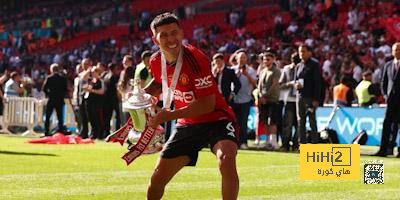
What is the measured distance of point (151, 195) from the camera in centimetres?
747

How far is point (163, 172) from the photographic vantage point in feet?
24.3

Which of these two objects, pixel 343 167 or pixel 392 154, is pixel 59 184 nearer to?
pixel 343 167

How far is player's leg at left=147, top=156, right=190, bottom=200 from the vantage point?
7398mm

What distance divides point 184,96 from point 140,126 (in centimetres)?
43

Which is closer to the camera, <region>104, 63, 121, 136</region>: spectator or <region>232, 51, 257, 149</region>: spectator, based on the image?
<region>232, 51, 257, 149</region>: spectator

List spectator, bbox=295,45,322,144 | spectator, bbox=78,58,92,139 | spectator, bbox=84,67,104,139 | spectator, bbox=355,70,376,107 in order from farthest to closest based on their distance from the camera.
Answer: spectator, bbox=78,58,92,139 → spectator, bbox=84,67,104,139 → spectator, bbox=355,70,376,107 → spectator, bbox=295,45,322,144

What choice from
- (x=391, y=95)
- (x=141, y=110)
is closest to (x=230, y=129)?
(x=141, y=110)

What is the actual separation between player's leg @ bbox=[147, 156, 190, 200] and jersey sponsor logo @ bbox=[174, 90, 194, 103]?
1.55 feet

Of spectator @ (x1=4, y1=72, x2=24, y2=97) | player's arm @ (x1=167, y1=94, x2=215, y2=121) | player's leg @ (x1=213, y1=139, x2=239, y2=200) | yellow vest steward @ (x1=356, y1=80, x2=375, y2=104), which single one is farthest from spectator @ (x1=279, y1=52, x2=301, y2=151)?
spectator @ (x1=4, y1=72, x2=24, y2=97)

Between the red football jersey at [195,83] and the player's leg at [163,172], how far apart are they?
0.34m

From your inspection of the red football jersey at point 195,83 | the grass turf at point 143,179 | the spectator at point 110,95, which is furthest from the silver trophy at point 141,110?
the spectator at point 110,95

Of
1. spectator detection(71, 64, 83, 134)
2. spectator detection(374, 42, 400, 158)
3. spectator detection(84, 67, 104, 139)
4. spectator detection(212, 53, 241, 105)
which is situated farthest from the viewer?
spectator detection(71, 64, 83, 134)

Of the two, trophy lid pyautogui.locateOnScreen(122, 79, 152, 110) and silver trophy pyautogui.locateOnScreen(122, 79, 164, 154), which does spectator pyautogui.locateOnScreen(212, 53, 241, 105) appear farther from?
trophy lid pyautogui.locateOnScreen(122, 79, 152, 110)

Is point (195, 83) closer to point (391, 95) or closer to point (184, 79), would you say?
point (184, 79)
